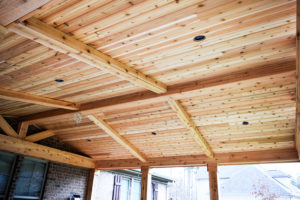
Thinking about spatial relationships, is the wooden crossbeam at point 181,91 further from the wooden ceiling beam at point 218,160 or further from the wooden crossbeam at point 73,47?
the wooden ceiling beam at point 218,160

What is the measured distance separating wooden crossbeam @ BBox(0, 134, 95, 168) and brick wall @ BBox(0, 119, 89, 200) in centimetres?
26

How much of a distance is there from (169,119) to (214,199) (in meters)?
2.45

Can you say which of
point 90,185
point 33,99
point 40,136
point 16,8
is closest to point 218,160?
point 90,185

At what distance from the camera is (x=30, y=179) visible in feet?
21.9

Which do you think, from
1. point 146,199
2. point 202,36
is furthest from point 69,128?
point 202,36

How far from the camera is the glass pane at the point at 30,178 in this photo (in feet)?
21.1

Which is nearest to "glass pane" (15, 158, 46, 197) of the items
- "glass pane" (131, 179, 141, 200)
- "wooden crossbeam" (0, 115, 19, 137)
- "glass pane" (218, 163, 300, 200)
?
"wooden crossbeam" (0, 115, 19, 137)

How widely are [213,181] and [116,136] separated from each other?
2954mm

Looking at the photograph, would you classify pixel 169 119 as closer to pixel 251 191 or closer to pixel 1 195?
pixel 1 195

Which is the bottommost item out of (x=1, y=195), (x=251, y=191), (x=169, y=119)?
(x=1, y=195)

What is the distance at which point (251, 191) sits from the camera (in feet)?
51.5

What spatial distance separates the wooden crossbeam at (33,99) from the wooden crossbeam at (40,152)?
1.67m

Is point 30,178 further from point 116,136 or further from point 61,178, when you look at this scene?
point 116,136

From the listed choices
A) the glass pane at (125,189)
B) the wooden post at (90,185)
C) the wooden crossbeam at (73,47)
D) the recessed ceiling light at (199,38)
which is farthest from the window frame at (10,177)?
the recessed ceiling light at (199,38)
